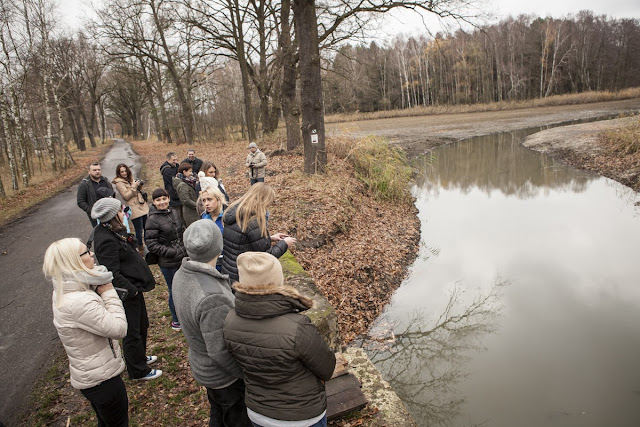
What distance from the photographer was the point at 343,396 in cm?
346

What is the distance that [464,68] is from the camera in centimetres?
5422

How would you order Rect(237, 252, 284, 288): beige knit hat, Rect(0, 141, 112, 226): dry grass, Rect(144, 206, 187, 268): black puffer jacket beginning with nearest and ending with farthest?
1. Rect(237, 252, 284, 288): beige knit hat
2. Rect(144, 206, 187, 268): black puffer jacket
3. Rect(0, 141, 112, 226): dry grass

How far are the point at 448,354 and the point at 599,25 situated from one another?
67720mm

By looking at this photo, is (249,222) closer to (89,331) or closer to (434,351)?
(89,331)

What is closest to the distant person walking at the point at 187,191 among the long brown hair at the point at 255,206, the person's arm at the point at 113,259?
the person's arm at the point at 113,259

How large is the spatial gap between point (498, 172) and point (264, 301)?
16804 mm

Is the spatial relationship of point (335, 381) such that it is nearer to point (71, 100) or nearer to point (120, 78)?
point (71, 100)

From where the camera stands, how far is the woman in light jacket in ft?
21.2

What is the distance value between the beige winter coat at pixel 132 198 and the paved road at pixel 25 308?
179cm

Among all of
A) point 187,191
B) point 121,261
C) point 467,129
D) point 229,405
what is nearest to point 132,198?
point 187,191

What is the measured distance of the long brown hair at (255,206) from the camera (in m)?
3.51

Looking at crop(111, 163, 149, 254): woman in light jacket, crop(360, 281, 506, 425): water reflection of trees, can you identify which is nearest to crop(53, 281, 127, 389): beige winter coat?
crop(360, 281, 506, 425): water reflection of trees

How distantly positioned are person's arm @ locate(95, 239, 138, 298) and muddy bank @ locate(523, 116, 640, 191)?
589 inches

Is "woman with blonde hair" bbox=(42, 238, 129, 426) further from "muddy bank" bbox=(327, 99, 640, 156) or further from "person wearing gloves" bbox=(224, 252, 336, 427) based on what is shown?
"muddy bank" bbox=(327, 99, 640, 156)
